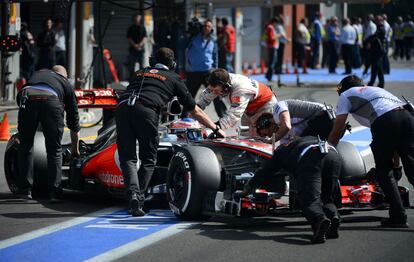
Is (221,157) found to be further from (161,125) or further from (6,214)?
(6,214)

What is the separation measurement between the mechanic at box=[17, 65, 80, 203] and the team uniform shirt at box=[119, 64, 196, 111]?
1161mm

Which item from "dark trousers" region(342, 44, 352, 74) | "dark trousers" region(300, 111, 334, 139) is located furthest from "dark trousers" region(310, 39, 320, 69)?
"dark trousers" region(300, 111, 334, 139)

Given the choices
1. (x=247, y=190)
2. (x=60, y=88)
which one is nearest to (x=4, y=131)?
(x=60, y=88)

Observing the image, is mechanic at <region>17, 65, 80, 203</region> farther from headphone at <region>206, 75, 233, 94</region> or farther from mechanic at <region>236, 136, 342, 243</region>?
mechanic at <region>236, 136, 342, 243</region>

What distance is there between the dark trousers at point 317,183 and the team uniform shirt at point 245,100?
2412mm

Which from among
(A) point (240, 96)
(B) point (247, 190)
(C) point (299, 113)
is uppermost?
(A) point (240, 96)

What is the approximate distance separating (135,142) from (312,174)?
2067 mm

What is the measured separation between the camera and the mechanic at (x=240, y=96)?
11.3 metres

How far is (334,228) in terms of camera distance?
8.97 meters

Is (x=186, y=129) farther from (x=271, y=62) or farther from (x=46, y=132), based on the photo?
(x=271, y=62)

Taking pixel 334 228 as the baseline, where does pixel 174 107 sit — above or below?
above

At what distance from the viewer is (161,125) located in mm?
11484

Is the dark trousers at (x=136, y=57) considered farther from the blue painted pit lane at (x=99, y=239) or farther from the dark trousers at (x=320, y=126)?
the dark trousers at (x=320, y=126)

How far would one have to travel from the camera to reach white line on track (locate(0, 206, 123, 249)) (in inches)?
358
